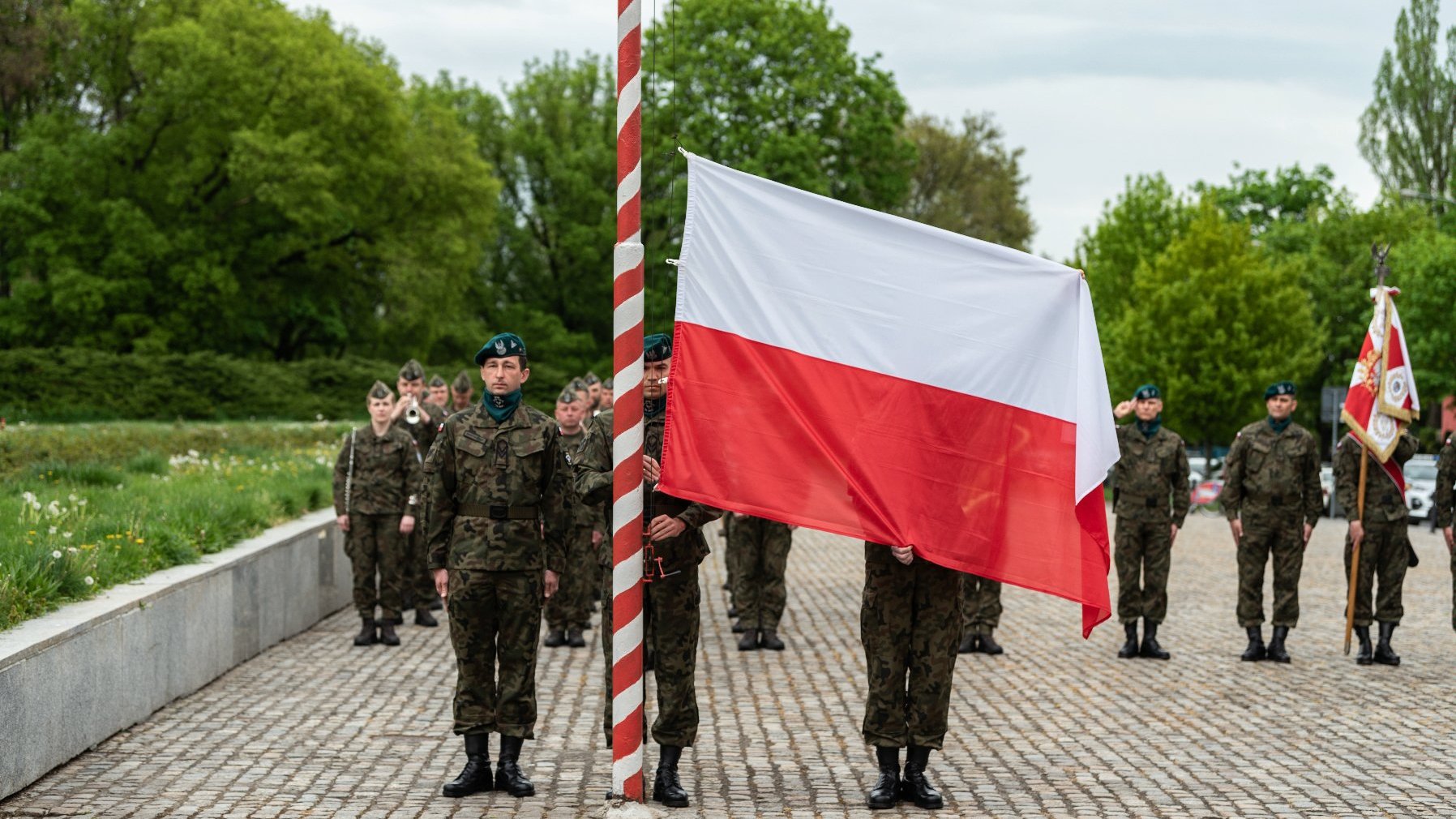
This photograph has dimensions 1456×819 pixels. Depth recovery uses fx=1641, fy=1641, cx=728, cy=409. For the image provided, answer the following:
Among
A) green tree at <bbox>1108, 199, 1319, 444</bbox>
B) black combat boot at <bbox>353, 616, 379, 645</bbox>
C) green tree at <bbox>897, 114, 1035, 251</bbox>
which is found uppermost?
green tree at <bbox>897, 114, 1035, 251</bbox>

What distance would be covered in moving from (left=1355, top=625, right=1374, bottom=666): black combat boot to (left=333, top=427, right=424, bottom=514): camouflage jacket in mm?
7676

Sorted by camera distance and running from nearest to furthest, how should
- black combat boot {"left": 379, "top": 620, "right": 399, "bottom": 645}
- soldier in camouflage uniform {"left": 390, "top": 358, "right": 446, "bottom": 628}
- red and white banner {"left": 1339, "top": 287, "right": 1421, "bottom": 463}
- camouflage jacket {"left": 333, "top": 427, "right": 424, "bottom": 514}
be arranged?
1. red and white banner {"left": 1339, "top": 287, "right": 1421, "bottom": 463}
2. black combat boot {"left": 379, "top": 620, "right": 399, "bottom": 645}
3. camouflage jacket {"left": 333, "top": 427, "right": 424, "bottom": 514}
4. soldier in camouflage uniform {"left": 390, "top": 358, "right": 446, "bottom": 628}

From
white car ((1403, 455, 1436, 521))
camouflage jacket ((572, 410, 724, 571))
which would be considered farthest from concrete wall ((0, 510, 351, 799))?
white car ((1403, 455, 1436, 521))

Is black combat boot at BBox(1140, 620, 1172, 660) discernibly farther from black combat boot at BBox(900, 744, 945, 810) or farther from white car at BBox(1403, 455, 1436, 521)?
white car at BBox(1403, 455, 1436, 521)

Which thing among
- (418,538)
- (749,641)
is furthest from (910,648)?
(418,538)

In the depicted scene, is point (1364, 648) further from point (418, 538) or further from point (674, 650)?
point (418, 538)

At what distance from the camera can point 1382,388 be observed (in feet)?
44.0

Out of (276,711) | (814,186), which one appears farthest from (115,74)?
(276,711)

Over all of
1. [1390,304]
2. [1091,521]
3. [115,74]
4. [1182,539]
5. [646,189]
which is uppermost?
[115,74]

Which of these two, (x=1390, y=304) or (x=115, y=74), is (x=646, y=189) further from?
(x=1390, y=304)

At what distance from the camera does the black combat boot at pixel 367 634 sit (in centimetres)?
1340

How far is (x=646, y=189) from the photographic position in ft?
148

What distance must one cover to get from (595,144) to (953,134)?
12.9 meters

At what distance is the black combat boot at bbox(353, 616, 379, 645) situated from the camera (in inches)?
527
